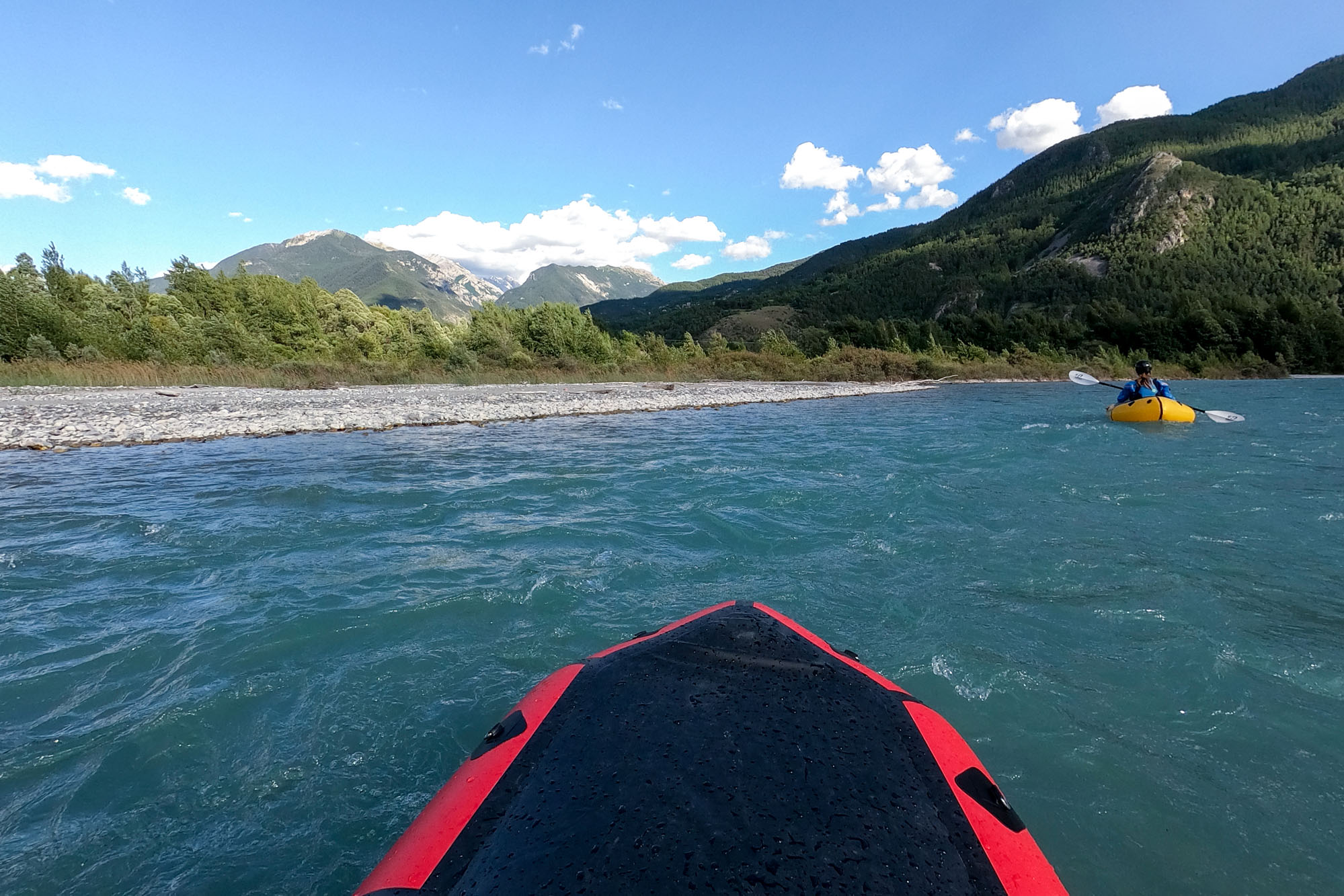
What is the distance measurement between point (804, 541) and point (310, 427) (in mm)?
11366

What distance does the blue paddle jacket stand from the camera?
12.7 metres

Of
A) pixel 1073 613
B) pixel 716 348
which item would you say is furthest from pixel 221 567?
pixel 716 348

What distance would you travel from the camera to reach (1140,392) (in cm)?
1293

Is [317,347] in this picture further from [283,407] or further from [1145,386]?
[1145,386]

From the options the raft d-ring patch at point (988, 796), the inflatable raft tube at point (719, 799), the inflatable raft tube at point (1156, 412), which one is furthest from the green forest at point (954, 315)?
the raft d-ring patch at point (988, 796)

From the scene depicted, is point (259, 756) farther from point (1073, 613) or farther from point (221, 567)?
point (1073, 613)

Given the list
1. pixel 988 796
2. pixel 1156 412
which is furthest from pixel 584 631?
pixel 1156 412

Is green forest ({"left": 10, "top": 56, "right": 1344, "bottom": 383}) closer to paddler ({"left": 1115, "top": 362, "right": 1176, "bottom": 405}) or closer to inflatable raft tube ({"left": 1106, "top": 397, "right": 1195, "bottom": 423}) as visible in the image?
paddler ({"left": 1115, "top": 362, "right": 1176, "bottom": 405})

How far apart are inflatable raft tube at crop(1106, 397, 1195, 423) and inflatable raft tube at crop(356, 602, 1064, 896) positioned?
14.1 m

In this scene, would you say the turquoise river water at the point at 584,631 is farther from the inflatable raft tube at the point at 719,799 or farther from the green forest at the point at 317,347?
the green forest at the point at 317,347

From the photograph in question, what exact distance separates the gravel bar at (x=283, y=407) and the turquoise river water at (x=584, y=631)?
325 centimetres

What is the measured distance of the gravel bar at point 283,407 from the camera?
11.4 meters

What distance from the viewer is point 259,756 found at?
272 centimetres

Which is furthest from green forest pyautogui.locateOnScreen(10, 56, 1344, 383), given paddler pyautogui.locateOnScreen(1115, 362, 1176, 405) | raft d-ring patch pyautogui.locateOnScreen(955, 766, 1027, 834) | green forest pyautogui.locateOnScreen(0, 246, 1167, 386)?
raft d-ring patch pyautogui.locateOnScreen(955, 766, 1027, 834)
